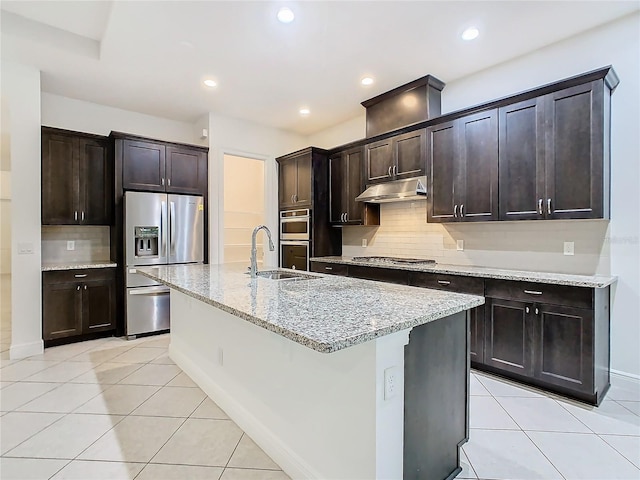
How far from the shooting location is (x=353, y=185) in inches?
179

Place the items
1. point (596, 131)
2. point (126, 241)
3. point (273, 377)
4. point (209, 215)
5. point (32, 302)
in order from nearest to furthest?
point (273, 377) → point (596, 131) → point (32, 302) → point (126, 241) → point (209, 215)

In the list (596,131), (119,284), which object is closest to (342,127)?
(596,131)

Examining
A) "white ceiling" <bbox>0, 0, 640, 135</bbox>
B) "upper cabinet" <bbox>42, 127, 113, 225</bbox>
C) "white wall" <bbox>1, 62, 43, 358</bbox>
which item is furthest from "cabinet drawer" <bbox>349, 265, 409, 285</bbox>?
"white wall" <bbox>1, 62, 43, 358</bbox>

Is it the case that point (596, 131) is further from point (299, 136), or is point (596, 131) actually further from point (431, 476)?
point (299, 136)

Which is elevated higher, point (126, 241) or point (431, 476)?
point (126, 241)

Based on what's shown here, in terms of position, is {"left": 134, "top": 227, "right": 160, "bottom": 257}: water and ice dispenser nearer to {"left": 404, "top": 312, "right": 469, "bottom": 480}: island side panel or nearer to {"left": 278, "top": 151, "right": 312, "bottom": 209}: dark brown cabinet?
{"left": 278, "top": 151, "right": 312, "bottom": 209}: dark brown cabinet

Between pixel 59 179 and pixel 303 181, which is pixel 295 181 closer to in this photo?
pixel 303 181

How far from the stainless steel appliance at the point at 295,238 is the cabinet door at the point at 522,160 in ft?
8.38

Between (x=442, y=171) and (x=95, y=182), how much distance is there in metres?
4.03

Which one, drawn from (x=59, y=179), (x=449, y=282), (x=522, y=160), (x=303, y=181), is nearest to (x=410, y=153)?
(x=522, y=160)

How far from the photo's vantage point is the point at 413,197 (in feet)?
12.2

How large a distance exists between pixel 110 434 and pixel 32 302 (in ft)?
7.52

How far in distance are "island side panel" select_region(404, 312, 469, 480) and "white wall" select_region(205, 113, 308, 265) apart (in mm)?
3761

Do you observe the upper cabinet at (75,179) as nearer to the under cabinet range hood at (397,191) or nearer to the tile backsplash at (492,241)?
the under cabinet range hood at (397,191)
